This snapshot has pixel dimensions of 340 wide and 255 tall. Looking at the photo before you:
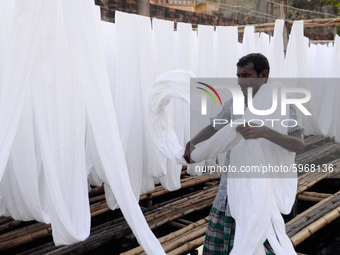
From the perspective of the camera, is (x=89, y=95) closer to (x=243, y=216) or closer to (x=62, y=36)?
(x=62, y=36)

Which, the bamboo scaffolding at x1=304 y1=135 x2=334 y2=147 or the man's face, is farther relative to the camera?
the bamboo scaffolding at x1=304 y1=135 x2=334 y2=147

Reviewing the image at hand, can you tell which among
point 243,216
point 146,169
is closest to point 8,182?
point 146,169

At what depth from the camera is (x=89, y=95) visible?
170 centimetres

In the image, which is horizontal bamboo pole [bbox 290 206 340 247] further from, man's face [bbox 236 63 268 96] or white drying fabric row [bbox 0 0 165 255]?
man's face [bbox 236 63 268 96]

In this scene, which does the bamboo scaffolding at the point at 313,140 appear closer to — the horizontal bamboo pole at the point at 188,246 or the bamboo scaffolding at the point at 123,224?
the bamboo scaffolding at the point at 123,224

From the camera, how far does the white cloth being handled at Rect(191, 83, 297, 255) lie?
152 cm

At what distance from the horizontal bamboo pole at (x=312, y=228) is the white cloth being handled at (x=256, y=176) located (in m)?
0.93

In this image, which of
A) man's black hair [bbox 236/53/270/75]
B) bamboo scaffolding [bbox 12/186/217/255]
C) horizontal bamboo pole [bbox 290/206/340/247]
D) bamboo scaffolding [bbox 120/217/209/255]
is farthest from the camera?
horizontal bamboo pole [bbox 290/206/340/247]

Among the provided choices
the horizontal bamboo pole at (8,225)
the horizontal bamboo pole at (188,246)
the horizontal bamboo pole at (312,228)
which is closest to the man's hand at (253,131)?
the horizontal bamboo pole at (188,246)

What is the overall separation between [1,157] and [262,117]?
1.15 meters

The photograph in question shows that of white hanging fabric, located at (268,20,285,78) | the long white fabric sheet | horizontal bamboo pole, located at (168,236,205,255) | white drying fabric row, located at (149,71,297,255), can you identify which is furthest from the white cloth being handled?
white hanging fabric, located at (268,20,285,78)

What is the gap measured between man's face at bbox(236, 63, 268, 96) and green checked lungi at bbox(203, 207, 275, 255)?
613 millimetres

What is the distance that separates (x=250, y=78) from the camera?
1.63 m

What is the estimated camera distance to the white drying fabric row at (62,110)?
61.8 inches
